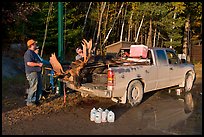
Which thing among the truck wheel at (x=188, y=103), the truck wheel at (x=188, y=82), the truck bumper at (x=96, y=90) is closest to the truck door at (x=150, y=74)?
the truck wheel at (x=188, y=103)

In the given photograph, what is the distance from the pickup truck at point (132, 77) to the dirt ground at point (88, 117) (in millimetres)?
403

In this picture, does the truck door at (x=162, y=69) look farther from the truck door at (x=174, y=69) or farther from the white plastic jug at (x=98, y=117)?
the white plastic jug at (x=98, y=117)

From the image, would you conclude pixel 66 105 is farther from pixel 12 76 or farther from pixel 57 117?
pixel 12 76

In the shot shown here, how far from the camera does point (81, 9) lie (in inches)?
893

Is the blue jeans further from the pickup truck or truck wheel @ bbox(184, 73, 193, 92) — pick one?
truck wheel @ bbox(184, 73, 193, 92)

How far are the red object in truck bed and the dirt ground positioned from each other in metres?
1.41

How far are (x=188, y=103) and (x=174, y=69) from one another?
5.05 feet

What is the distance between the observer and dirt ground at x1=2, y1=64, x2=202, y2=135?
616 cm

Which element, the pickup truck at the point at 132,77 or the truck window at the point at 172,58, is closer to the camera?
the pickup truck at the point at 132,77

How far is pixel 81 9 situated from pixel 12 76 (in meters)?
11.0

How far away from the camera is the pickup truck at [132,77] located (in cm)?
798

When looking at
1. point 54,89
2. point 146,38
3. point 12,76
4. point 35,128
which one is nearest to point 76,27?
point 146,38

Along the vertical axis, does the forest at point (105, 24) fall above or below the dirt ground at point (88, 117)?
above

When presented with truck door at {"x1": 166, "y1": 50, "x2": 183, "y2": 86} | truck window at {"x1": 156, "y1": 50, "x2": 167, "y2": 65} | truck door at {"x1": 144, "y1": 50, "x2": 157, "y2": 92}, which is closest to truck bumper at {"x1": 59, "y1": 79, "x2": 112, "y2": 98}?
truck door at {"x1": 144, "y1": 50, "x2": 157, "y2": 92}
